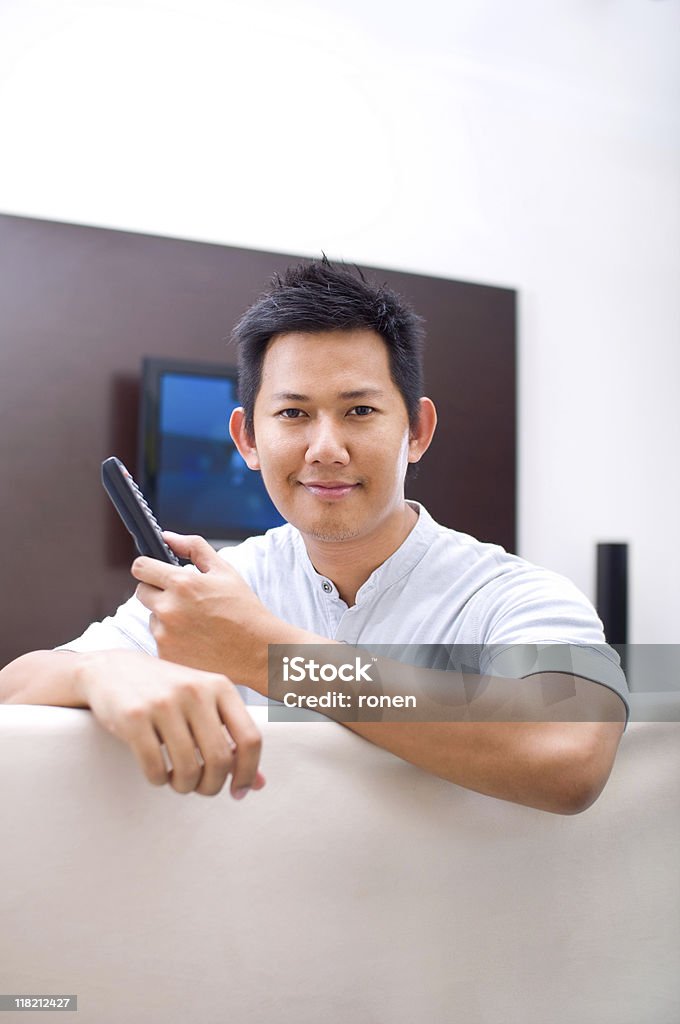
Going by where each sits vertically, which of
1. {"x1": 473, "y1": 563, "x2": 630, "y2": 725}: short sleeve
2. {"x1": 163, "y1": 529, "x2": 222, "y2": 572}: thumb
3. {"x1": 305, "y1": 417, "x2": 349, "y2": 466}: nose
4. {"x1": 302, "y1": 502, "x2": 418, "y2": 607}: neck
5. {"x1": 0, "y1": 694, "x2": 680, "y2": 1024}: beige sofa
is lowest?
{"x1": 0, "y1": 694, "x2": 680, "y2": 1024}: beige sofa

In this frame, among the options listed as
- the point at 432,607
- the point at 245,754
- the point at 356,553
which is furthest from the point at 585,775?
the point at 356,553

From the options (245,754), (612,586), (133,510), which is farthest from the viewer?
(612,586)

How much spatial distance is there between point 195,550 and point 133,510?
8 centimetres

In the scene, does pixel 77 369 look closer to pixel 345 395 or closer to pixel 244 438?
pixel 244 438

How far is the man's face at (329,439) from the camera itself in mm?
1235

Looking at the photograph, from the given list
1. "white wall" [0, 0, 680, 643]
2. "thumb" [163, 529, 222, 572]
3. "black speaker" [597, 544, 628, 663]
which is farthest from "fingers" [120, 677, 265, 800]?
"black speaker" [597, 544, 628, 663]

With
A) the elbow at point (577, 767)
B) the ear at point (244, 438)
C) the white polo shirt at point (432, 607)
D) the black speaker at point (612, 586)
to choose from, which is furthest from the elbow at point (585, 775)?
the black speaker at point (612, 586)

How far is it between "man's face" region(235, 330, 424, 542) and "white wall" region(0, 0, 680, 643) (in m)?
2.22

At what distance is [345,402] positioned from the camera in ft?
4.11

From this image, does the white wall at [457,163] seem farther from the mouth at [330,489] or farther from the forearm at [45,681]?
the forearm at [45,681]

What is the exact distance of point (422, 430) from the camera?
4.80 ft

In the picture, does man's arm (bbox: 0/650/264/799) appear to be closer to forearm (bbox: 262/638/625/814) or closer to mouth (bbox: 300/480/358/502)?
forearm (bbox: 262/638/625/814)

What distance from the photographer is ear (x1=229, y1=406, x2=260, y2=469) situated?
4.65 feet

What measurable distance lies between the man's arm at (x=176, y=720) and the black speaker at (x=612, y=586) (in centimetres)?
320
